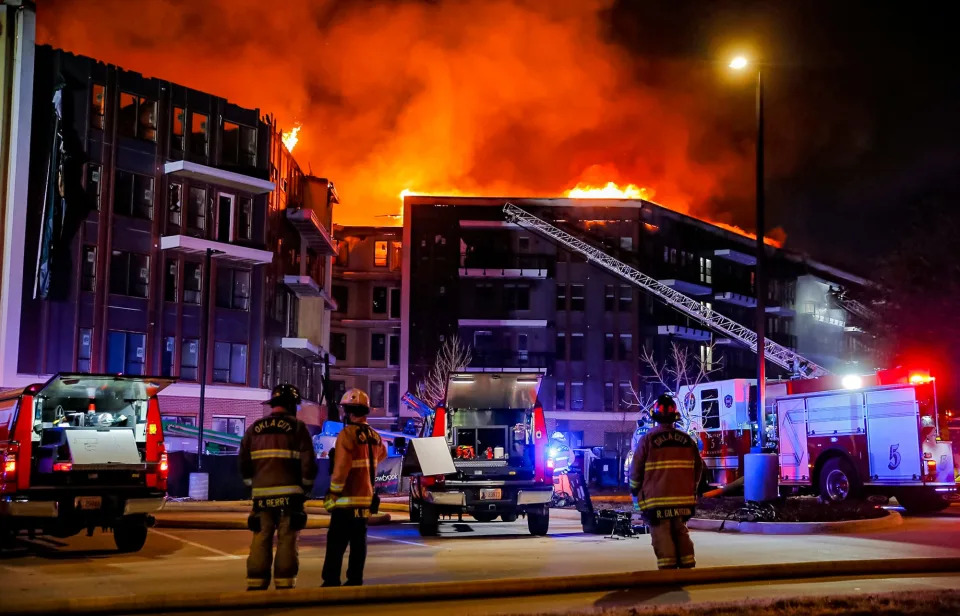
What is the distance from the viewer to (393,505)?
23766 millimetres

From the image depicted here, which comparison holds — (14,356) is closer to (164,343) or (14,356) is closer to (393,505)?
(164,343)

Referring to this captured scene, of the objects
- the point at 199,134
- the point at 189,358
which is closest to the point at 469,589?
the point at 189,358

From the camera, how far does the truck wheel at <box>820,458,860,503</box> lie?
2116 cm

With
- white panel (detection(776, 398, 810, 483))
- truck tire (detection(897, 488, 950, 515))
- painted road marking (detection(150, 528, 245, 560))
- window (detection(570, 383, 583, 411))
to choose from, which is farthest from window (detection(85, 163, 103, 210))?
window (detection(570, 383, 583, 411))

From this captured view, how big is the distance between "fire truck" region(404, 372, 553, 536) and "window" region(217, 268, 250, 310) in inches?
1004

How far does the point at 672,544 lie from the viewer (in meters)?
9.77

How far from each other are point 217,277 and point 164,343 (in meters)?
3.55

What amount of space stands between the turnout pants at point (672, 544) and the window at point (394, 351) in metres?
51.7

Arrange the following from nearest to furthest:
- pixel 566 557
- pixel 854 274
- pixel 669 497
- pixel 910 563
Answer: pixel 669 497 < pixel 910 563 < pixel 566 557 < pixel 854 274

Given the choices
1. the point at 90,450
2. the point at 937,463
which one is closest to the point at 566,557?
the point at 90,450

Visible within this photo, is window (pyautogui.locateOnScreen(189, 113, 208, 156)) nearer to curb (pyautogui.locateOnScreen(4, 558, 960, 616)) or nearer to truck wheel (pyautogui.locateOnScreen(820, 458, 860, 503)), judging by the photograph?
truck wheel (pyautogui.locateOnScreen(820, 458, 860, 503))

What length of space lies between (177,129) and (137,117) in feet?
5.50

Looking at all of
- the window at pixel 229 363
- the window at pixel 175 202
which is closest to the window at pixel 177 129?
the window at pixel 175 202

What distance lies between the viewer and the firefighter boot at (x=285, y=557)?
885 cm
